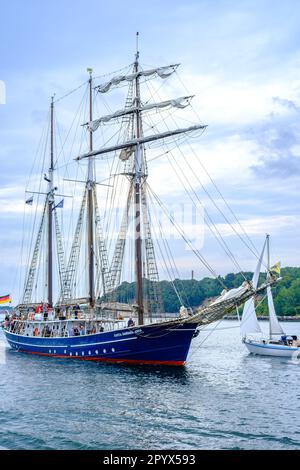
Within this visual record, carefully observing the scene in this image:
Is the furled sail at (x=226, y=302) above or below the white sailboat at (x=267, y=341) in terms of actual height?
above

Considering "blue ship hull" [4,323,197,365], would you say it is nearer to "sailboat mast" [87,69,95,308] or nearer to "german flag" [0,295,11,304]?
"sailboat mast" [87,69,95,308]

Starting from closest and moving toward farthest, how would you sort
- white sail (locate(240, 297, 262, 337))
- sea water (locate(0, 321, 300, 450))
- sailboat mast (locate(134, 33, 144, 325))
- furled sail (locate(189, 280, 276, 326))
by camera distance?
sea water (locate(0, 321, 300, 450)), furled sail (locate(189, 280, 276, 326)), sailboat mast (locate(134, 33, 144, 325)), white sail (locate(240, 297, 262, 337))

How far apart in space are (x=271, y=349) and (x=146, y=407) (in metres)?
32.6

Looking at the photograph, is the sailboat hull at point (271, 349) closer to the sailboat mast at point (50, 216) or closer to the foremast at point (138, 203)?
the foremast at point (138, 203)

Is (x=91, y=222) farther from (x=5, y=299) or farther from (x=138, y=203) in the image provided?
(x=5, y=299)

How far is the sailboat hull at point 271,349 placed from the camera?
57469 mm

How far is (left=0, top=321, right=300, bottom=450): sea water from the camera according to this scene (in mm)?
23391

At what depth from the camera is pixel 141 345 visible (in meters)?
43.8

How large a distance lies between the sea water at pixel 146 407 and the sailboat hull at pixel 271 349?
9.51m

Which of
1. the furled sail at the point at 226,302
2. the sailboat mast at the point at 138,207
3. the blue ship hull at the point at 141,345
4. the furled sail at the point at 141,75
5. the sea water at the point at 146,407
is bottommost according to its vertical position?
the sea water at the point at 146,407

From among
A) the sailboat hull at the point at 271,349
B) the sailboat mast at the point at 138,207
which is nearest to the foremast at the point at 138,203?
the sailboat mast at the point at 138,207

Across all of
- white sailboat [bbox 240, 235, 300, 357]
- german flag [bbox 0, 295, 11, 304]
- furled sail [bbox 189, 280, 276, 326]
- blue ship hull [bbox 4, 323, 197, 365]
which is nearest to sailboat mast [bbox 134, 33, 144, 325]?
blue ship hull [bbox 4, 323, 197, 365]

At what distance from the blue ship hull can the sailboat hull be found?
18.3 metres
